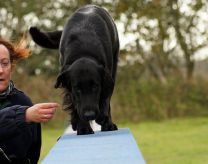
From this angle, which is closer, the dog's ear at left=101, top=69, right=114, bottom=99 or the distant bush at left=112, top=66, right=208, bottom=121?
the dog's ear at left=101, top=69, right=114, bottom=99

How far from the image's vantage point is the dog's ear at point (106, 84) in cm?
448

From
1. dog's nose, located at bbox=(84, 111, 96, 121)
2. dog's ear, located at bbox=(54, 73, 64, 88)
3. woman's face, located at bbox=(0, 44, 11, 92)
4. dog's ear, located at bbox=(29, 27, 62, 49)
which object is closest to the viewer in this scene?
woman's face, located at bbox=(0, 44, 11, 92)

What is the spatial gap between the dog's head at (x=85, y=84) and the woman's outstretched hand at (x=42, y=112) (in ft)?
6.29

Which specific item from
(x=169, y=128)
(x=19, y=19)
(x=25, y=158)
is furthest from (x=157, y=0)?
(x=25, y=158)

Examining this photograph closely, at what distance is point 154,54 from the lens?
24.3 metres

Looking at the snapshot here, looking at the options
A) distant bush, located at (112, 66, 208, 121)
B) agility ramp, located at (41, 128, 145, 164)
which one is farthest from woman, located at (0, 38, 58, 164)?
distant bush, located at (112, 66, 208, 121)

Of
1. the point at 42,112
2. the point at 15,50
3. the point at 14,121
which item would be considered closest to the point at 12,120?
the point at 14,121

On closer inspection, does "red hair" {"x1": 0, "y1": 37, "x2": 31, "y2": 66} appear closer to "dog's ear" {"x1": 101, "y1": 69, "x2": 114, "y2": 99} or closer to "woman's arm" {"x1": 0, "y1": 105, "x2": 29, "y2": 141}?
"woman's arm" {"x1": 0, "y1": 105, "x2": 29, "y2": 141}

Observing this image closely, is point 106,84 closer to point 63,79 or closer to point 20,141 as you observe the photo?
point 63,79

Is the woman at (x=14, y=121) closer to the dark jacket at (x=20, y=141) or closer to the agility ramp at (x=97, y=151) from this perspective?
the dark jacket at (x=20, y=141)

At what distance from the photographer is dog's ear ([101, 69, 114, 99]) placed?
4.48m

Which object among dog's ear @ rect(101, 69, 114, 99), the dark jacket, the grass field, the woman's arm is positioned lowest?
the grass field

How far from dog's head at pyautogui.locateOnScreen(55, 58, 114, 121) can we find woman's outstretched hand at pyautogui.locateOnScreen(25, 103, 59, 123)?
1.92m

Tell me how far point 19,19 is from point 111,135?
1953 cm
